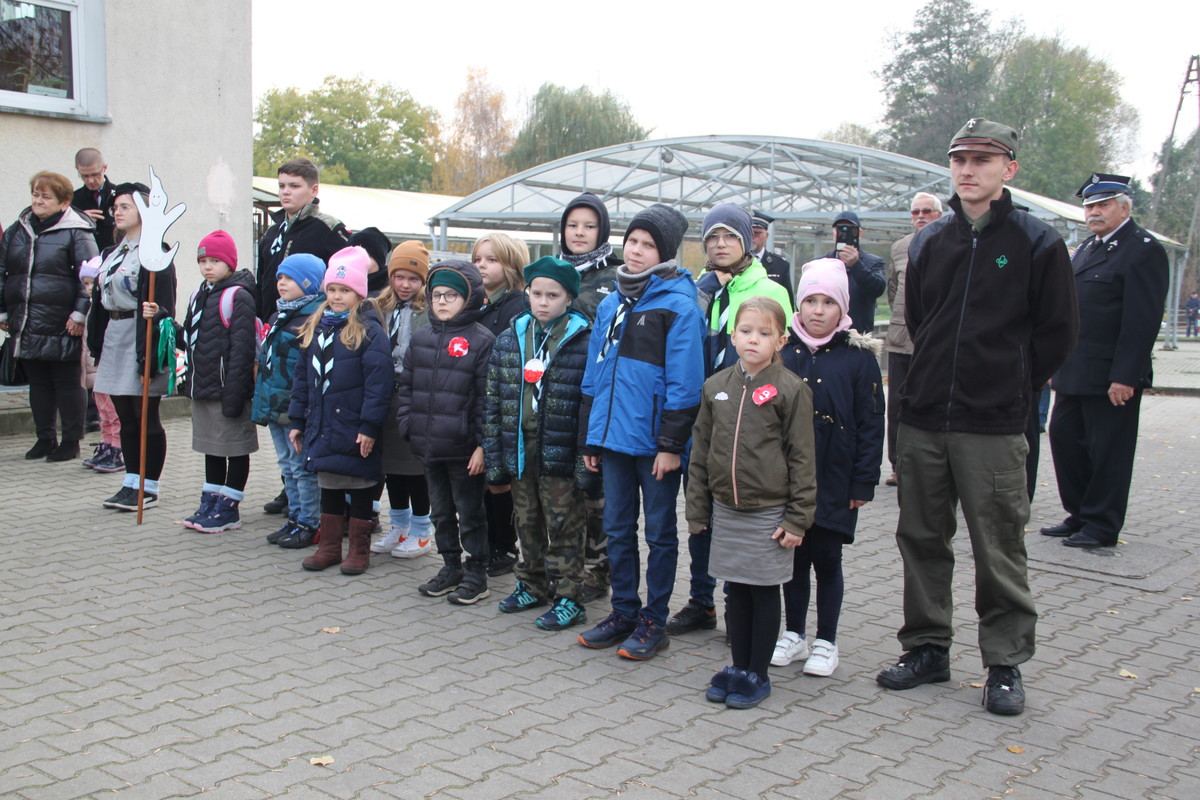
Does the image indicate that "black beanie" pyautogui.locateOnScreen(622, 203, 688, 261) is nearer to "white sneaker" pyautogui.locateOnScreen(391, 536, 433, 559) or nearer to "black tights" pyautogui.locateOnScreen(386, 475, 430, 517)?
"black tights" pyautogui.locateOnScreen(386, 475, 430, 517)

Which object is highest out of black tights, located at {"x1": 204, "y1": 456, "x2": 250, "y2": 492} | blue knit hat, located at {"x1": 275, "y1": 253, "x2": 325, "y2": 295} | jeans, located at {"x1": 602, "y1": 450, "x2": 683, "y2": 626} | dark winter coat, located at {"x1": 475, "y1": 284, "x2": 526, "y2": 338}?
blue knit hat, located at {"x1": 275, "y1": 253, "x2": 325, "y2": 295}

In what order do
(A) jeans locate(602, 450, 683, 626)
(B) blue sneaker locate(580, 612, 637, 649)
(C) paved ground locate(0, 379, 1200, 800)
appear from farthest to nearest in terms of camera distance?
(B) blue sneaker locate(580, 612, 637, 649) < (A) jeans locate(602, 450, 683, 626) < (C) paved ground locate(0, 379, 1200, 800)

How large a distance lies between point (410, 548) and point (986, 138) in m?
3.81

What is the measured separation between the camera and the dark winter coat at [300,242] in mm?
6602

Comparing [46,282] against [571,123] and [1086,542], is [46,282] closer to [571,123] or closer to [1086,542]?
[1086,542]

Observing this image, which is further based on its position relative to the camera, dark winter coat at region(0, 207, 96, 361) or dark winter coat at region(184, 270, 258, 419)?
dark winter coat at region(0, 207, 96, 361)

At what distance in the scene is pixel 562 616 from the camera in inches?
189

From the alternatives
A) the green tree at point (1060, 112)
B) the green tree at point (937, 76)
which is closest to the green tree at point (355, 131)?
the green tree at point (937, 76)

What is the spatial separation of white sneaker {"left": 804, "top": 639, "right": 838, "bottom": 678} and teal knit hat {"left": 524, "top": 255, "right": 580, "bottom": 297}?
1.95 m

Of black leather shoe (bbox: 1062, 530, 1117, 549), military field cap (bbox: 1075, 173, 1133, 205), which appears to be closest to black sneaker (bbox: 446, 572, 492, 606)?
black leather shoe (bbox: 1062, 530, 1117, 549)

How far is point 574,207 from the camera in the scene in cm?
501

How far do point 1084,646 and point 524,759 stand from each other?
8.79ft

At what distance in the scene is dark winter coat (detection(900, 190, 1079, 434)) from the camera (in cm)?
387

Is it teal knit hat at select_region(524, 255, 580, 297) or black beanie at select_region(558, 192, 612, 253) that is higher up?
black beanie at select_region(558, 192, 612, 253)
